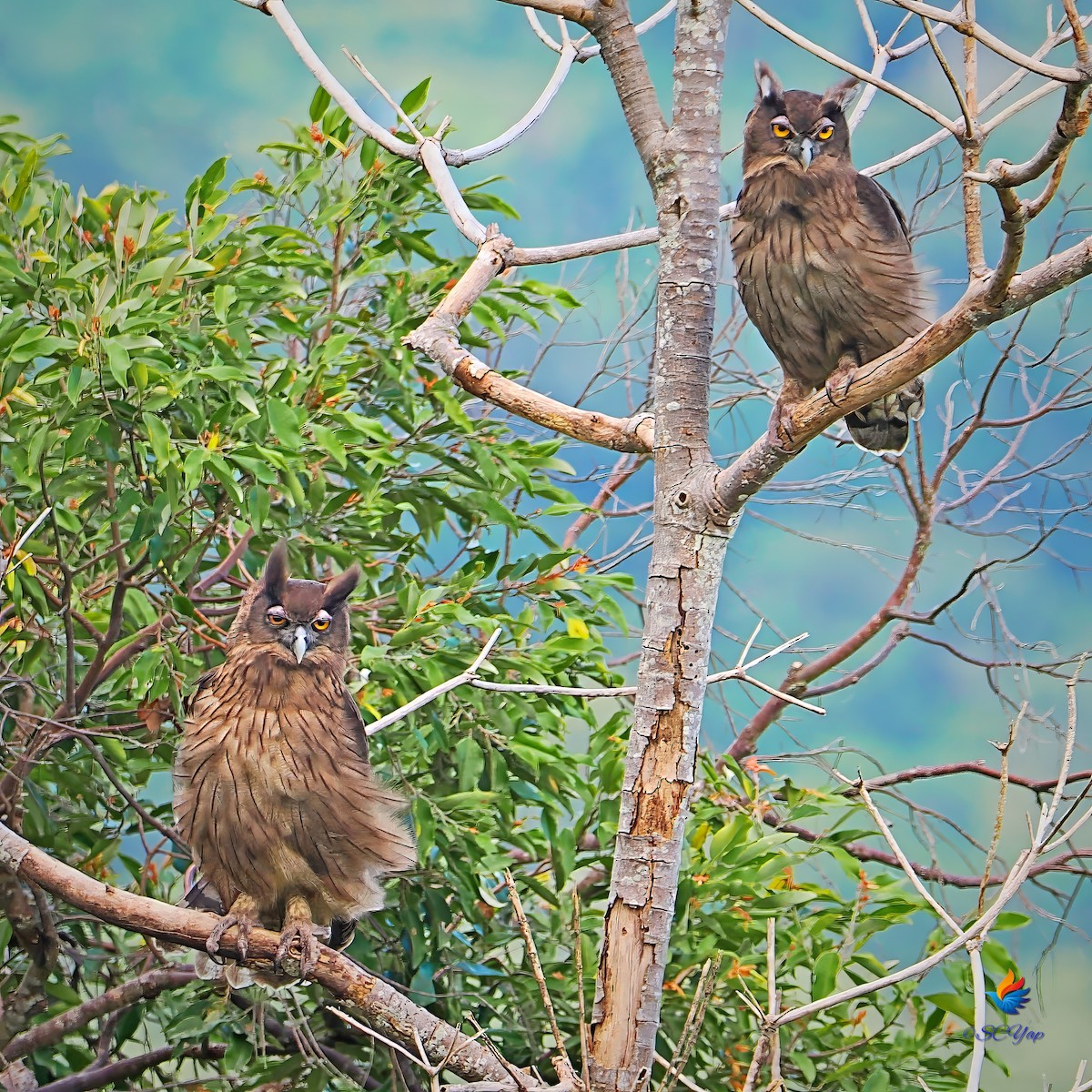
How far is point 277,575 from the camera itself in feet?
6.68

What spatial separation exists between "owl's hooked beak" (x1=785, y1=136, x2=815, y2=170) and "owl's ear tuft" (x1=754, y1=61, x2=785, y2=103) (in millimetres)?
95

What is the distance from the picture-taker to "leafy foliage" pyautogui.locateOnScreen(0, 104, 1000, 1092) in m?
2.20

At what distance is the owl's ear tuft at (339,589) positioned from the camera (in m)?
2.09

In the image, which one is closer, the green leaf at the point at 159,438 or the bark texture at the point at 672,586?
the bark texture at the point at 672,586

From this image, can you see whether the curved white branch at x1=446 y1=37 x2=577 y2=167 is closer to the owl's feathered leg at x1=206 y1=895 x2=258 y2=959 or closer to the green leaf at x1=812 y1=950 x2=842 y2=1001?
the owl's feathered leg at x1=206 y1=895 x2=258 y2=959

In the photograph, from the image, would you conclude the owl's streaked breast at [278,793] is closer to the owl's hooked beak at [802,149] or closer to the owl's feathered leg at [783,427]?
the owl's feathered leg at [783,427]

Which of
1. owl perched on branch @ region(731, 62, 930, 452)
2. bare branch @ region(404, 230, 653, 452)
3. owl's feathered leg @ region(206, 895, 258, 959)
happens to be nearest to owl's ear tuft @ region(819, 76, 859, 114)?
owl perched on branch @ region(731, 62, 930, 452)

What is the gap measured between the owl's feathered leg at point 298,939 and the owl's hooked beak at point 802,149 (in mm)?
1415

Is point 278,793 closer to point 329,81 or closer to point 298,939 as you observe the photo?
point 298,939

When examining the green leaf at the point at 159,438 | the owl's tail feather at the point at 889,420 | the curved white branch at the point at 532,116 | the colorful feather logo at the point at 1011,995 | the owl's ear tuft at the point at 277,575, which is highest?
the curved white branch at the point at 532,116

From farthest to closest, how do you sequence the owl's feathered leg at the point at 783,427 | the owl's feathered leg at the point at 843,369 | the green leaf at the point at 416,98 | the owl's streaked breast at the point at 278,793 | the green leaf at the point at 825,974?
the green leaf at the point at 416,98 < the green leaf at the point at 825,974 < the owl's streaked breast at the point at 278,793 < the owl's feathered leg at the point at 843,369 < the owl's feathered leg at the point at 783,427

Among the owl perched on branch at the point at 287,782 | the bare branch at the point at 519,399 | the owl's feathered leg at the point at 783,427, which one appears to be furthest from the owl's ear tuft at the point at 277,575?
the owl's feathered leg at the point at 783,427

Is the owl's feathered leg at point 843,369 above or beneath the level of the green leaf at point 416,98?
beneath

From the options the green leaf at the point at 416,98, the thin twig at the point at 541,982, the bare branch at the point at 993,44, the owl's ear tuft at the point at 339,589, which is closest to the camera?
the bare branch at the point at 993,44
